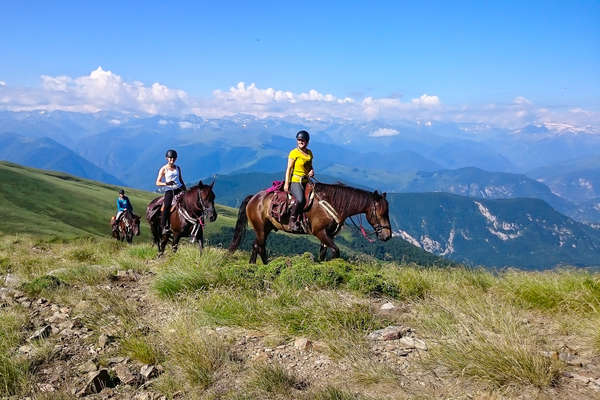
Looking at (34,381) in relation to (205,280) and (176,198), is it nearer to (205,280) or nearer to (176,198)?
(205,280)

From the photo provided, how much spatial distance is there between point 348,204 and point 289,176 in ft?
6.64

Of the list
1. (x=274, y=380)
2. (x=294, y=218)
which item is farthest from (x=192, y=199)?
(x=274, y=380)

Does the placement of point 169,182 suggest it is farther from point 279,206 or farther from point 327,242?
point 327,242

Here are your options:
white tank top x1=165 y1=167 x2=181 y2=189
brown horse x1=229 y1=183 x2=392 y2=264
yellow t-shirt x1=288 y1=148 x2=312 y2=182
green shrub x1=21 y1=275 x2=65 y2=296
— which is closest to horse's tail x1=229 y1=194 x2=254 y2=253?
brown horse x1=229 y1=183 x2=392 y2=264

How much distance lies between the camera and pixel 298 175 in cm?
1145

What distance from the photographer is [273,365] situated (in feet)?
15.5

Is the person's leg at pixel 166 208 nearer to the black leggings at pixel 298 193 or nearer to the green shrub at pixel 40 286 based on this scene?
the black leggings at pixel 298 193

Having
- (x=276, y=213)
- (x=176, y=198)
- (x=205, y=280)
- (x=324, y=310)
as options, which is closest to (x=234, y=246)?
(x=276, y=213)

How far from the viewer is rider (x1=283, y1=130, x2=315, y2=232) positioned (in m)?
11.2

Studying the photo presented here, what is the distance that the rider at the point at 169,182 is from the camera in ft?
46.3

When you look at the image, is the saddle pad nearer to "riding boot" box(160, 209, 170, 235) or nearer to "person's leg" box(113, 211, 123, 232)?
"riding boot" box(160, 209, 170, 235)

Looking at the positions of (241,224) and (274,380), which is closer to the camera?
(274,380)

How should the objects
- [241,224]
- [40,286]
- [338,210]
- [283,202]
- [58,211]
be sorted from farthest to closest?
[58,211] → [241,224] → [283,202] → [338,210] → [40,286]

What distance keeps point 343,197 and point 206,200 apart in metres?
5.14
